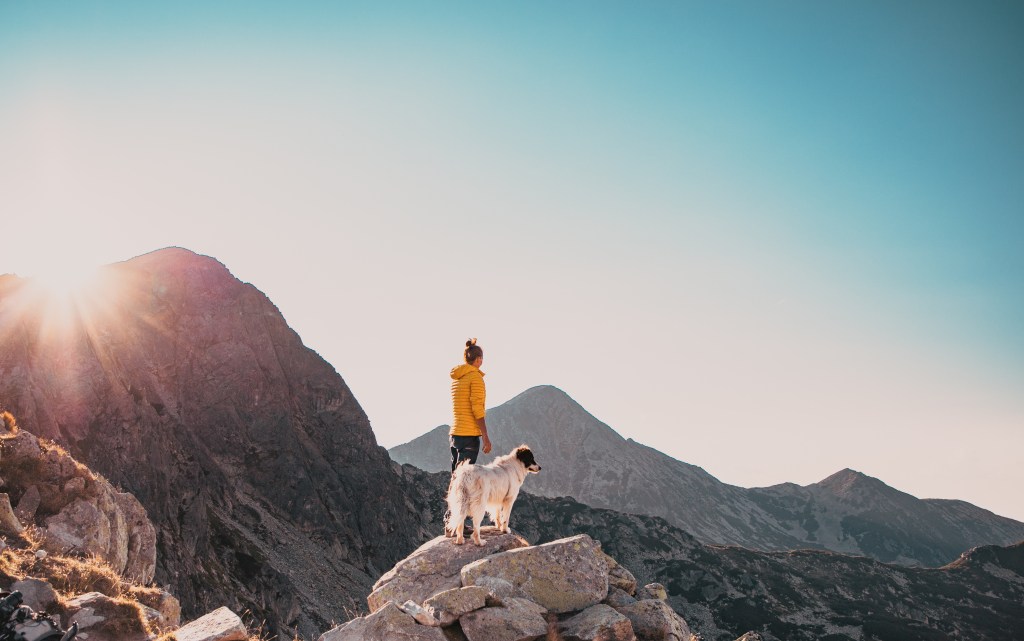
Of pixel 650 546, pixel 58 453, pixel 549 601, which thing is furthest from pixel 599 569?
pixel 650 546

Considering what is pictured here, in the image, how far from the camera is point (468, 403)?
14.2 meters

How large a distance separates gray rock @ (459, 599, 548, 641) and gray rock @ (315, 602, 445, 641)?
62 centimetres

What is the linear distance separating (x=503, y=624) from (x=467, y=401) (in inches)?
202

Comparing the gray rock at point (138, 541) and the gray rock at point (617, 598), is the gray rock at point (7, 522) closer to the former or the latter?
the gray rock at point (138, 541)

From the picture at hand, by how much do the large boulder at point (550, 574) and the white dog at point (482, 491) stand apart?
117 centimetres

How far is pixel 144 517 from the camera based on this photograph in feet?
83.9

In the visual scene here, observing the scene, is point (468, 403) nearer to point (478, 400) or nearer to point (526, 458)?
point (478, 400)

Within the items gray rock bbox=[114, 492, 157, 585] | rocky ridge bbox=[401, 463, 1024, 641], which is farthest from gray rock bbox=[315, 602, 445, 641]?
rocky ridge bbox=[401, 463, 1024, 641]

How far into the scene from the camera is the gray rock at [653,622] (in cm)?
1160

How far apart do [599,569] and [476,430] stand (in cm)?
415

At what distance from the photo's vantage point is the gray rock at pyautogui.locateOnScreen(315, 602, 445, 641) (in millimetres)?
9734

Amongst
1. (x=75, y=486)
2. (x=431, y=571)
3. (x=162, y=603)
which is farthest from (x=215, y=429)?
(x=431, y=571)

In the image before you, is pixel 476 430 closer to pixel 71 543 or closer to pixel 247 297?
pixel 71 543

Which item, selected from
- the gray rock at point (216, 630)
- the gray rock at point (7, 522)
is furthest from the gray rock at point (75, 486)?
the gray rock at point (216, 630)
